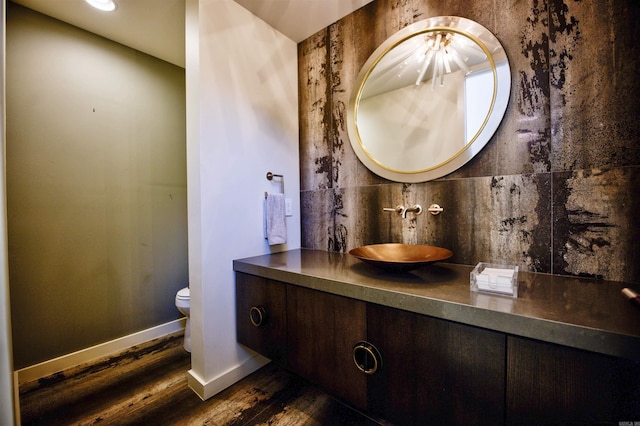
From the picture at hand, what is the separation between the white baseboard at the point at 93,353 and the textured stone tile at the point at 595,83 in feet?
9.65

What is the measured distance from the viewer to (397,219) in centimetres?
159

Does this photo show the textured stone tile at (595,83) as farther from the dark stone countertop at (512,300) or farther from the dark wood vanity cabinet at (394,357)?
the dark wood vanity cabinet at (394,357)

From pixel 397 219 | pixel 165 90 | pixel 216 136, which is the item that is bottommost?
pixel 397 219

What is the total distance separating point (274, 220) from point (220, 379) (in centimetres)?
103

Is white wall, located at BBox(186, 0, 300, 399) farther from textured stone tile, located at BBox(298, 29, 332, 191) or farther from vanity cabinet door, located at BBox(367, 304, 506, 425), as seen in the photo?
vanity cabinet door, located at BBox(367, 304, 506, 425)

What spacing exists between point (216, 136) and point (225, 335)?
48.4 inches

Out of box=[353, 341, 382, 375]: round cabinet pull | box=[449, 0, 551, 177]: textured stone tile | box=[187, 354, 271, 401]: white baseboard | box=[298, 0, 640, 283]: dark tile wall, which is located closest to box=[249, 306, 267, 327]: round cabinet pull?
box=[187, 354, 271, 401]: white baseboard

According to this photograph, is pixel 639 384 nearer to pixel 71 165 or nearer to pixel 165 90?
pixel 71 165

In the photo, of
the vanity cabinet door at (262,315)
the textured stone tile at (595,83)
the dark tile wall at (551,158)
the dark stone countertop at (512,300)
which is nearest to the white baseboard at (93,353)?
the vanity cabinet door at (262,315)

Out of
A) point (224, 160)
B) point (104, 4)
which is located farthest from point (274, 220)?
point (104, 4)

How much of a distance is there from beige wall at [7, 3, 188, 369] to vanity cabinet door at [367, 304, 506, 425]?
6.65 ft

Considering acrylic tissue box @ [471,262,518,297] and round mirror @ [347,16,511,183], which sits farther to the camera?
round mirror @ [347,16,511,183]

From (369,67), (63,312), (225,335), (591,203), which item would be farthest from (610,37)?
(63,312)

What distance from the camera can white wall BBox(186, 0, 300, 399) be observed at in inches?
58.5
